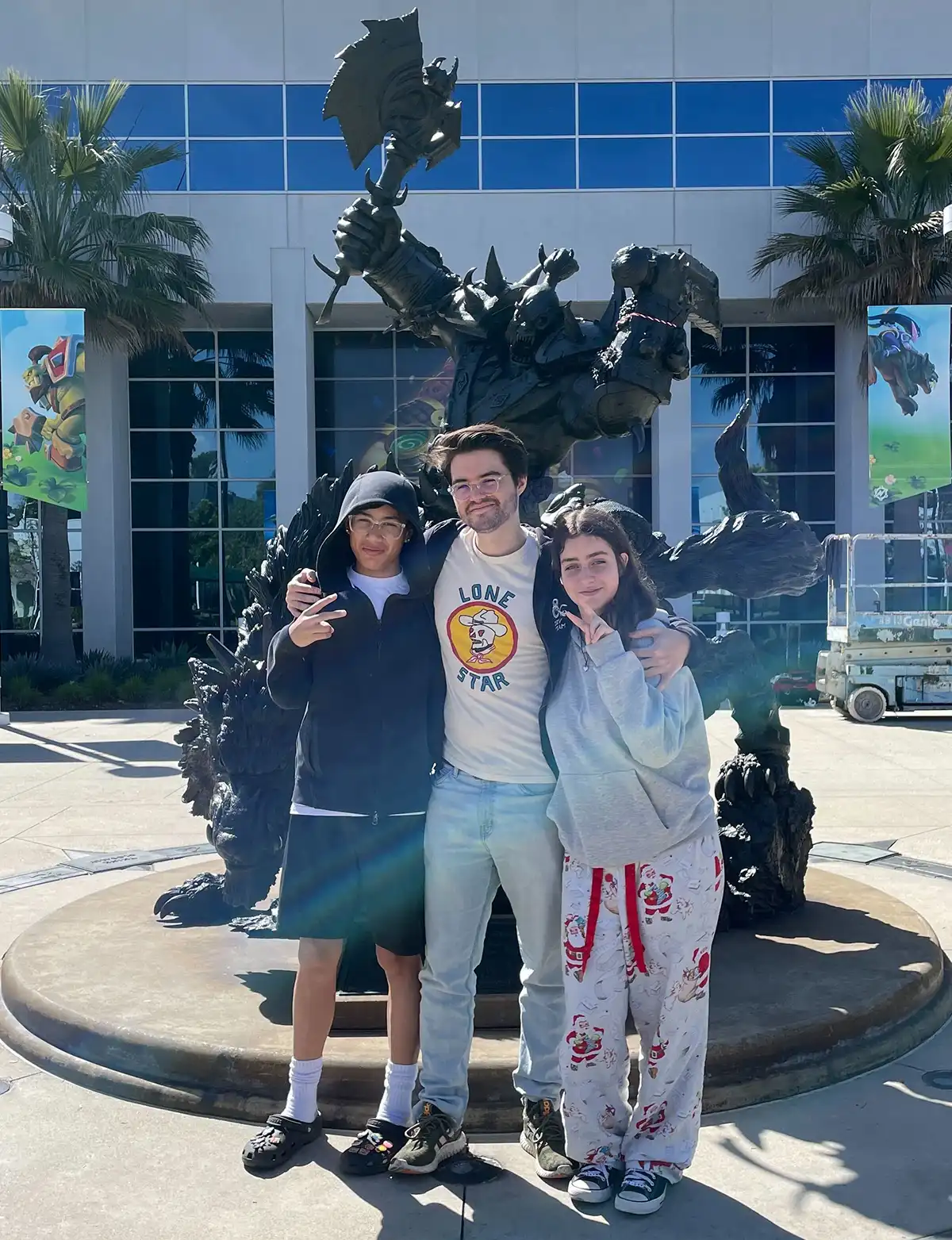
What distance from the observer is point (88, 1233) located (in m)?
2.71

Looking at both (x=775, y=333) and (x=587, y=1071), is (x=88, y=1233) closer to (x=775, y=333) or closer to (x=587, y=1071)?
(x=587, y=1071)

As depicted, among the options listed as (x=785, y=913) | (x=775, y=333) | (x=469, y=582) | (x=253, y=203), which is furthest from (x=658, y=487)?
(x=469, y=582)

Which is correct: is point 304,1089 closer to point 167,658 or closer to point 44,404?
point 44,404

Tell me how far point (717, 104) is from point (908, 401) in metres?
6.16

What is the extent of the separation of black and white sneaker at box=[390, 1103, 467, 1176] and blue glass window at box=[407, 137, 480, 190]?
751 inches

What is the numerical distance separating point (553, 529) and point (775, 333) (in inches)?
822

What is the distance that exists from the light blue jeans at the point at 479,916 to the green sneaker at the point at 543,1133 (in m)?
0.03

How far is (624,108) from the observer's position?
788 inches

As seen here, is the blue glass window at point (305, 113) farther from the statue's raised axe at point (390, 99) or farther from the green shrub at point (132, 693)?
the statue's raised axe at point (390, 99)

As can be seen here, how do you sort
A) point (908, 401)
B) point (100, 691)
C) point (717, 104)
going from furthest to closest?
point (717, 104) → point (908, 401) → point (100, 691)

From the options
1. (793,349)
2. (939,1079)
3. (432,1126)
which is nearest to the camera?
(432,1126)

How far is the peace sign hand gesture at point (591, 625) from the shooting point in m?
2.69

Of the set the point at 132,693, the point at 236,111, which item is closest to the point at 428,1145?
the point at 132,693

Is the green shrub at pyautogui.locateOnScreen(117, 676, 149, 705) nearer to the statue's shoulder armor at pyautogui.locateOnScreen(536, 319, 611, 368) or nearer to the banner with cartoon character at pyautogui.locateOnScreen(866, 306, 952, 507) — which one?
the banner with cartoon character at pyautogui.locateOnScreen(866, 306, 952, 507)
